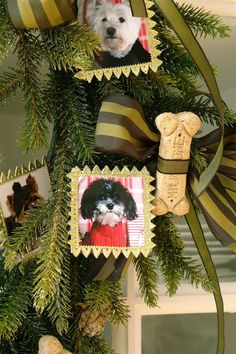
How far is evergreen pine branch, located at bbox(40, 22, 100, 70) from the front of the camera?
466 millimetres

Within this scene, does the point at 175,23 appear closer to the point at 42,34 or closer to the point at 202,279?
the point at 42,34

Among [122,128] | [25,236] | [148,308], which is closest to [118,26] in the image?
[122,128]

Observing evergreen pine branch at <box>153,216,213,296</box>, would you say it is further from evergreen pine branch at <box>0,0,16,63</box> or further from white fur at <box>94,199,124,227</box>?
evergreen pine branch at <box>0,0,16,63</box>

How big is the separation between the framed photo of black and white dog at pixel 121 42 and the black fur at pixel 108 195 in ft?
0.34

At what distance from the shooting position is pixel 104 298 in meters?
0.53

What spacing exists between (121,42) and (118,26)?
0.02m

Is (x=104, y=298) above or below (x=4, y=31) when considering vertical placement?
below

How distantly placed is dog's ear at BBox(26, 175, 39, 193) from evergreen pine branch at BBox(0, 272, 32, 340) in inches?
3.5

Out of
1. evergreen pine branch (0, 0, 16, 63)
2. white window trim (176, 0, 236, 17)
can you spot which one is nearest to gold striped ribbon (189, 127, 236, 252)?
evergreen pine branch (0, 0, 16, 63)

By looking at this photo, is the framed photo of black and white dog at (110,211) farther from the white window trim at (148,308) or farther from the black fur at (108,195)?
the white window trim at (148,308)

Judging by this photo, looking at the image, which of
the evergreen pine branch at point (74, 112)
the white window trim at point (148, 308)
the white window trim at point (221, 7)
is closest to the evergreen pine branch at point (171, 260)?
the evergreen pine branch at point (74, 112)

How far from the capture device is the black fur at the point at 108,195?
48 cm

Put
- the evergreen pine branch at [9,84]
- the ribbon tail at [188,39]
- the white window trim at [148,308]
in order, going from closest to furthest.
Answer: the ribbon tail at [188,39]
the evergreen pine branch at [9,84]
the white window trim at [148,308]

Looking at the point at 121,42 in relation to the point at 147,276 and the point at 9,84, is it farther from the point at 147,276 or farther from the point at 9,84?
the point at 147,276
